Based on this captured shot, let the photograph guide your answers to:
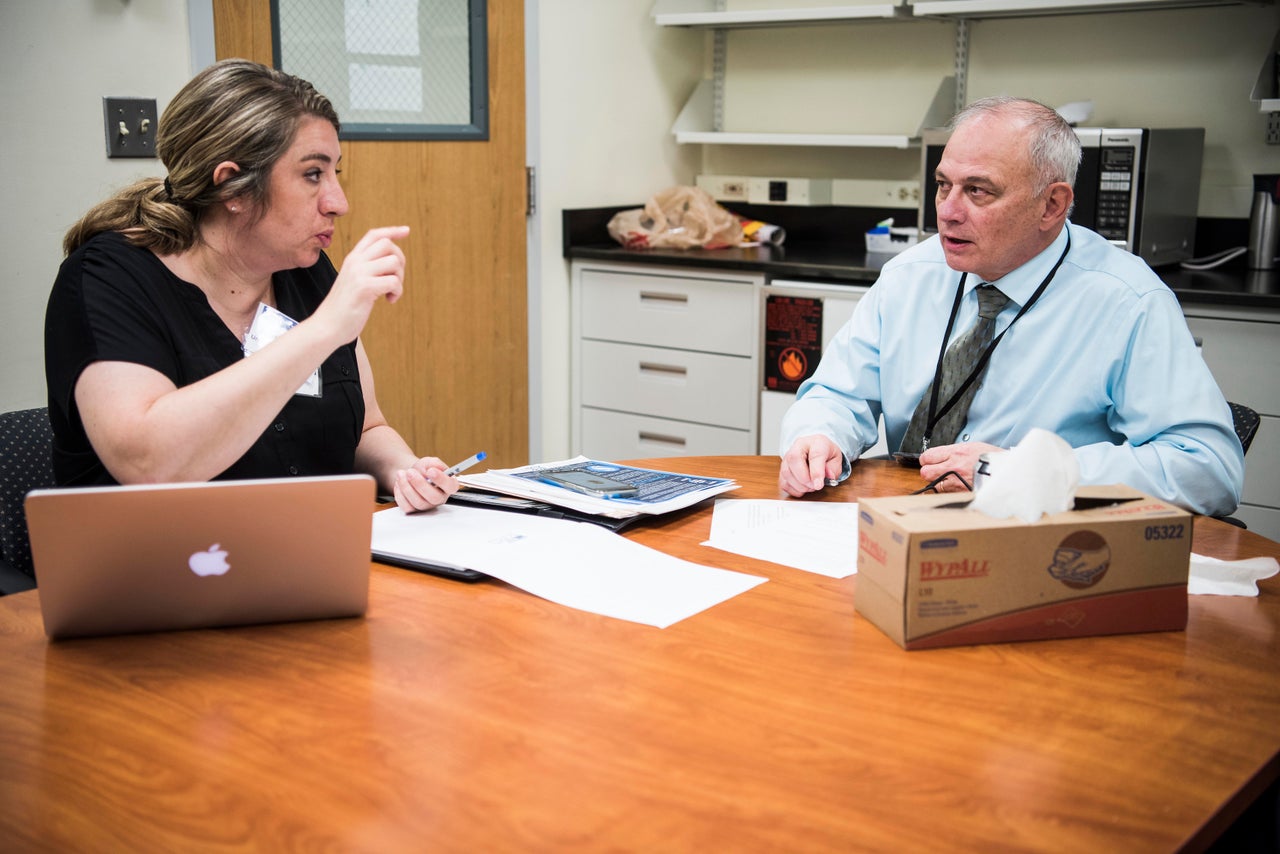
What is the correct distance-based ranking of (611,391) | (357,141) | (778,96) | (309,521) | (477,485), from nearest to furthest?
(309,521)
(477,485)
(357,141)
(611,391)
(778,96)

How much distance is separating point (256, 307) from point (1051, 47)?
262 centimetres

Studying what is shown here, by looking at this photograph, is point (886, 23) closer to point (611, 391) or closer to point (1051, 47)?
point (1051, 47)

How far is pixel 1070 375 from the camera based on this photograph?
1.85m

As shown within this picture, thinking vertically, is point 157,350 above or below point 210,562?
above

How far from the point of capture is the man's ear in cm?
186

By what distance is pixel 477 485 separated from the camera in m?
1.65

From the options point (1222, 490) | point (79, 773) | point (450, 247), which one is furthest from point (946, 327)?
point (450, 247)

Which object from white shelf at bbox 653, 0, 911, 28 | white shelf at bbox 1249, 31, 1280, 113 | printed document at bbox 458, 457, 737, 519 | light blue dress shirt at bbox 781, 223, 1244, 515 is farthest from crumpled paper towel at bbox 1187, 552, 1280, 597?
white shelf at bbox 653, 0, 911, 28

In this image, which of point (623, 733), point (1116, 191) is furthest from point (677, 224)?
point (623, 733)

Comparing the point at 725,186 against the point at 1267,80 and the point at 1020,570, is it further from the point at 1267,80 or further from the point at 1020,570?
the point at 1020,570

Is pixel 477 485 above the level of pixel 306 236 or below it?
below

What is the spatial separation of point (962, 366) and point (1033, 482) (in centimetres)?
80

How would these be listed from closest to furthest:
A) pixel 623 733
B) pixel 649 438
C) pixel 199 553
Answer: pixel 623 733 → pixel 199 553 → pixel 649 438

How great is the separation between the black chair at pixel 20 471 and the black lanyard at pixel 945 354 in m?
1.33
